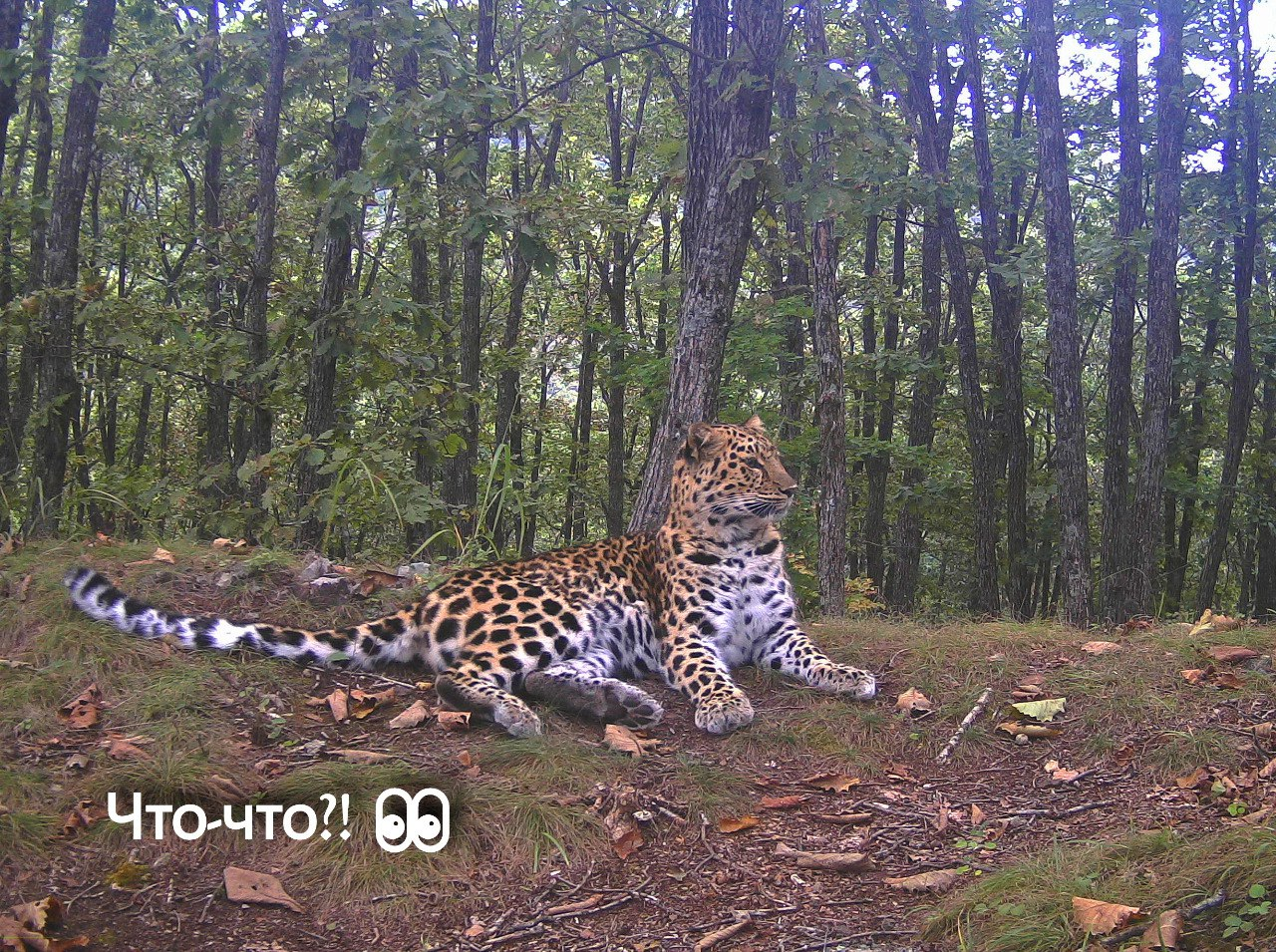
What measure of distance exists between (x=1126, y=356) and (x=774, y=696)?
13.0 metres

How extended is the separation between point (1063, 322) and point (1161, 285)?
9.74 ft

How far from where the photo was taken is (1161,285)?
14445 millimetres

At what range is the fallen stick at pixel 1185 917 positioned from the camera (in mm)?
3154

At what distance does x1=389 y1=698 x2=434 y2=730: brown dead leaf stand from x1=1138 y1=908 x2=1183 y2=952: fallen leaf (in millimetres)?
3466

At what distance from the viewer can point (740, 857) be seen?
4.41 meters

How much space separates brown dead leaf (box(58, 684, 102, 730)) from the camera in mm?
4949

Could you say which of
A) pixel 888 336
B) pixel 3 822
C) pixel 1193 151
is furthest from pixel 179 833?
pixel 1193 151

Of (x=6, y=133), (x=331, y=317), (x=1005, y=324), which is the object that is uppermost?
(x=1005, y=324)

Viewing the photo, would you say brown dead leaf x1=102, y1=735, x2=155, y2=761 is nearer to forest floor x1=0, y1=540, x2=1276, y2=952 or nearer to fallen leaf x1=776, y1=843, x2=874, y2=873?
forest floor x1=0, y1=540, x2=1276, y2=952

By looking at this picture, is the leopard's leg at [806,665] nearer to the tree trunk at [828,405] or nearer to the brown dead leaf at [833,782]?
the brown dead leaf at [833,782]

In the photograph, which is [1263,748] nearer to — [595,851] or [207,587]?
[595,851]

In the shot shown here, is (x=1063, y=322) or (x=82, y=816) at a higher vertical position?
(x=1063, y=322)

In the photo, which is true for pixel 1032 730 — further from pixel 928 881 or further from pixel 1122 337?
pixel 1122 337

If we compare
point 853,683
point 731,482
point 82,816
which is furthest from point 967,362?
point 82,816
